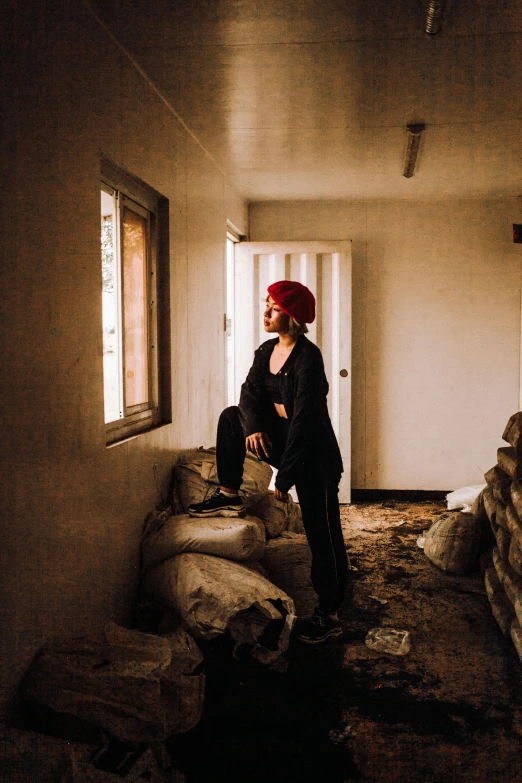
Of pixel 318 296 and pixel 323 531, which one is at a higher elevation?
pixel 318 296

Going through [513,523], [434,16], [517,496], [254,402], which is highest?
[434,16]

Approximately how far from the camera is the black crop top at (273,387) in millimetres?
Answer: 3100

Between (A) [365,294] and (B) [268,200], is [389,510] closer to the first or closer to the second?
(A) [365,294]

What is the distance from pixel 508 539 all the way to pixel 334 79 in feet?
7.78

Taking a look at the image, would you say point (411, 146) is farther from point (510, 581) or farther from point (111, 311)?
point (510, 581)

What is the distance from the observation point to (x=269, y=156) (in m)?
4.50

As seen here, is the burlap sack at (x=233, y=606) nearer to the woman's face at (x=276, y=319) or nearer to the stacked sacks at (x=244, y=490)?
the stacked sacks at (x=244, y=490)

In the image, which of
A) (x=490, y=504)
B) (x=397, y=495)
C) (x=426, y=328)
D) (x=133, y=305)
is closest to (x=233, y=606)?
(x=133, y=305)

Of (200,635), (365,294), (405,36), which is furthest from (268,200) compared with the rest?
(200,635)

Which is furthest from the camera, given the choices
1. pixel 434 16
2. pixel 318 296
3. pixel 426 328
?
pixel 426 328

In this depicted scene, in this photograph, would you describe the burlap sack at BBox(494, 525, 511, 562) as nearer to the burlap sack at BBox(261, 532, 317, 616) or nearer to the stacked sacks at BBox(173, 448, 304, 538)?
the burlap sack at BBox(261, 532, 317, 616)

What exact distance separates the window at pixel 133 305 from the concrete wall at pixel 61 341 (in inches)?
5.1

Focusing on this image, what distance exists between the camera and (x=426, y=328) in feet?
19.7

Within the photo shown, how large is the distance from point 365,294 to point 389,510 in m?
1.94
